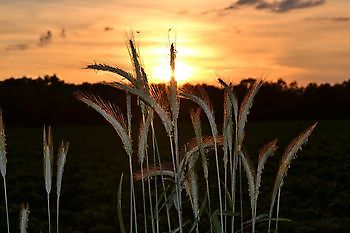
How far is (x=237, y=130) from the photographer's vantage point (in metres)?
3.16

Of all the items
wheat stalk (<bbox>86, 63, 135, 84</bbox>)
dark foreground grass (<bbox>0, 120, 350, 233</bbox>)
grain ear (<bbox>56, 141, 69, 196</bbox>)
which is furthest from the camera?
dark foreground grass (<bbox>0, 120, 350, 233</bbox>)

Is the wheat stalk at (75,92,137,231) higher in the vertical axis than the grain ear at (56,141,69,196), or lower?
higher

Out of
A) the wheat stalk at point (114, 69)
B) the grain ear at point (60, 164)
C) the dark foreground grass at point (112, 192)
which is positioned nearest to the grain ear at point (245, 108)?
the wheat stalk at point (114, 69)

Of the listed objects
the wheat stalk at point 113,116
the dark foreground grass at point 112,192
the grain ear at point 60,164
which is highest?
the wheat stalk at point 113,116

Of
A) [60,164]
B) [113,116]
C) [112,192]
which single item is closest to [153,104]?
[113,116]

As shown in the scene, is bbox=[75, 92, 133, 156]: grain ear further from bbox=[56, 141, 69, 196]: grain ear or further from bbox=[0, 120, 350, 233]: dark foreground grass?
bbox=[0, 120, 350, 233]: dark foreground grass

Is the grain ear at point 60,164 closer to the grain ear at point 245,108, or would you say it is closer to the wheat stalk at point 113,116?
the wheat stalk at point 113,116

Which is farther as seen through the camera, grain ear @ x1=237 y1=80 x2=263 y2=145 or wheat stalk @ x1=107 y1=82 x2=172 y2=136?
grain ear @ x1=237 y1=80 x2=263 y2=145

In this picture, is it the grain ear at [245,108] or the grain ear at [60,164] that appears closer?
the grain ear at [60,164]

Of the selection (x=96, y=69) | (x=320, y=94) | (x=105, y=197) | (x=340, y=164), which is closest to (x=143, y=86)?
(x=96, y=69)

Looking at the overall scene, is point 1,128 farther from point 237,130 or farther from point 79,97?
point 237,130

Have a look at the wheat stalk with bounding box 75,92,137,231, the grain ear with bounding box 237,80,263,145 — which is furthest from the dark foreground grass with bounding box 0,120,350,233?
the wheat stalk with bounding box 75,92,137,231

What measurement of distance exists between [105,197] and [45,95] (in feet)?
196

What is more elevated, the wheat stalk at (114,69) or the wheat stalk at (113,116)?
the wheat stalk at (114,69)
